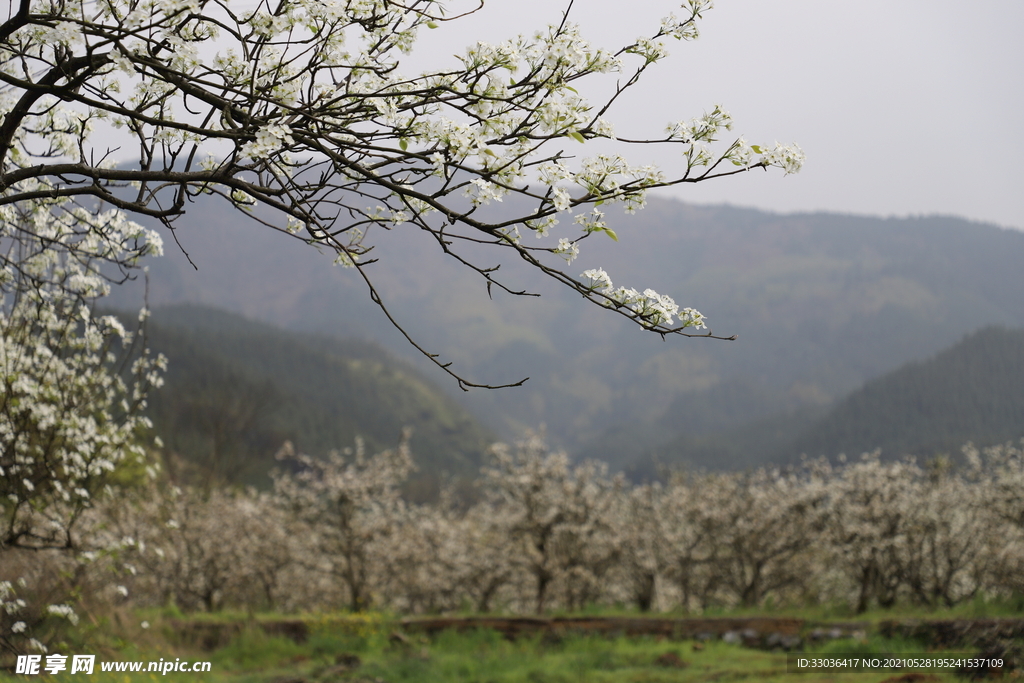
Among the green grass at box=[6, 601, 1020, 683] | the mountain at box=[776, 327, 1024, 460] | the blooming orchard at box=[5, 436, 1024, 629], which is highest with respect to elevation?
the mountain at box=[776, 327, 1024, 460]

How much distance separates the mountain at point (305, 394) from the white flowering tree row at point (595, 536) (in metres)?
18.1

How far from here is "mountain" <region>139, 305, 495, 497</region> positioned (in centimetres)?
6400

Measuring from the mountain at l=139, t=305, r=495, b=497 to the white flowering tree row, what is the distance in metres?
18.1

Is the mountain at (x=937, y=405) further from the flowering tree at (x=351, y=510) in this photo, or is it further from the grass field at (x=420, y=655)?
the grass field at (x=420, y=655)

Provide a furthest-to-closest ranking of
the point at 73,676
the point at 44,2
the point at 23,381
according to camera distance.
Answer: the point at 73,676 < the point at 23,381 < the point at 44,2

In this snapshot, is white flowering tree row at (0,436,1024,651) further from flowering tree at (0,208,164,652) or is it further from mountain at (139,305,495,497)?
mountain at (139,305,495,497)

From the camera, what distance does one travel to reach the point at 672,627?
1230 centimetres

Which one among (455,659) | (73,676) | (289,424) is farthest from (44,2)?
(289,424)

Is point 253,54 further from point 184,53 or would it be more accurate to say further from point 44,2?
point 44,2

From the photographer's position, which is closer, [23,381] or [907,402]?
[23,381]

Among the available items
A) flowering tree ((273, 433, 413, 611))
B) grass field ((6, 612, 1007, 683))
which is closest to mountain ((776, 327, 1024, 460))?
flowering tree ((273, 433, 413, 611))

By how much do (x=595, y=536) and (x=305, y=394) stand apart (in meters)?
103

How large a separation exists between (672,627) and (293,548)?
12663 millimetres

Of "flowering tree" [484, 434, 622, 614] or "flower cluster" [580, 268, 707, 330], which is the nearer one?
"flower cluster" [580, 268, 707, 330]
